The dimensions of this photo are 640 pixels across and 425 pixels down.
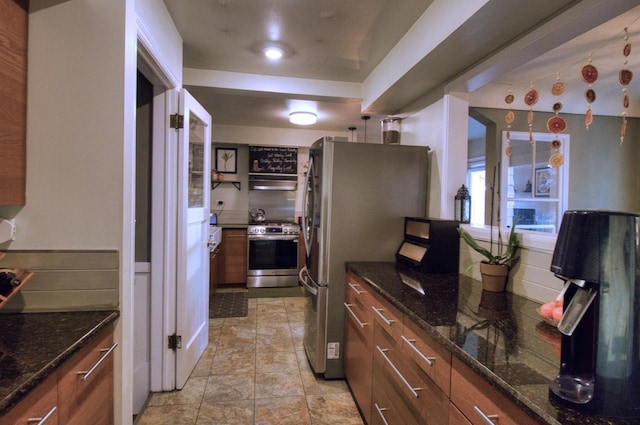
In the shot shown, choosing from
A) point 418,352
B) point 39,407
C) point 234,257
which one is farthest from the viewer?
point 234,257

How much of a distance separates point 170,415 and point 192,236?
3.69 feet

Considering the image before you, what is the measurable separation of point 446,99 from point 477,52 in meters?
0.45

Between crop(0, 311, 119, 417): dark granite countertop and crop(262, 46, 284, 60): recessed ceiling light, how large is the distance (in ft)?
6.34

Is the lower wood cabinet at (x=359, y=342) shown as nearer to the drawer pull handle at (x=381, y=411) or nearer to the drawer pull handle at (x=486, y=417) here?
the drawer pull handle at (x=381, y=411)

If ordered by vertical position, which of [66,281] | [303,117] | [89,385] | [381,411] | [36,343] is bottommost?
[381,411]

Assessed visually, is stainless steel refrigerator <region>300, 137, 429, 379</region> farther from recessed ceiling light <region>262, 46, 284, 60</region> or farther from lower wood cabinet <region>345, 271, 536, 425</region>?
recessed ceiling light <region>262, 46, 284, 60</region>

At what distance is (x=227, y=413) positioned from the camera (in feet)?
6.48

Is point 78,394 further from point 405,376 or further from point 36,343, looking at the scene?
point 405,376

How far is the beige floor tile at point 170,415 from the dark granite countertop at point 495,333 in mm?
1326

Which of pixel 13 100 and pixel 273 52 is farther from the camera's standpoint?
pixel 273 52

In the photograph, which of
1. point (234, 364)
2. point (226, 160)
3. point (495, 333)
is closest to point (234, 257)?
point (226, 160)

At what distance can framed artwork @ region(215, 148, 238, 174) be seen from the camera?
5352 mm

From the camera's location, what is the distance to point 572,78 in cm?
267

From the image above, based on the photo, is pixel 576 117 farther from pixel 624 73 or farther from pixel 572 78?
pixel 624 73
